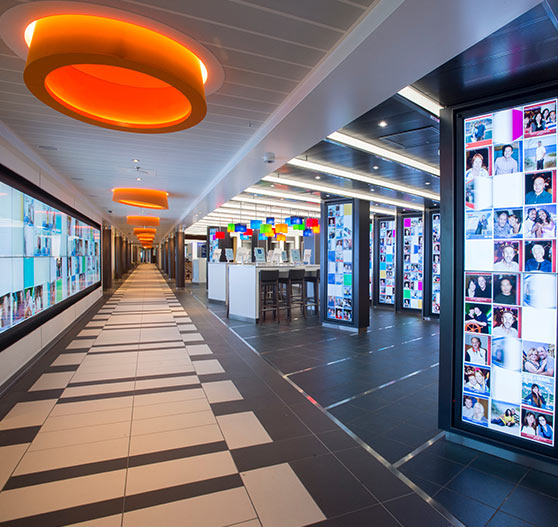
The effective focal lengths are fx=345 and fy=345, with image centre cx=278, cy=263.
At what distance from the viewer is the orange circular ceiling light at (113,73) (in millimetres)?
2045

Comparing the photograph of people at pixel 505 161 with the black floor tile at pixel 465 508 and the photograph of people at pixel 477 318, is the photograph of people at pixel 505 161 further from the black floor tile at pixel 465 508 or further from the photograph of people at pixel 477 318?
the black floor tile at pixel 465 508

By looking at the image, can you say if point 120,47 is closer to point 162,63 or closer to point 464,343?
point 162,63

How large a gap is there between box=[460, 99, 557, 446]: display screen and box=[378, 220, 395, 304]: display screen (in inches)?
311

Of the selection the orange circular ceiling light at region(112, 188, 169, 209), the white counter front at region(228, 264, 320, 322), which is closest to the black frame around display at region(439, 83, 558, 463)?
the white counter front at region(228, 264, 320, 322)

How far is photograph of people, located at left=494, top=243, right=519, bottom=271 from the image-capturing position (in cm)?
256

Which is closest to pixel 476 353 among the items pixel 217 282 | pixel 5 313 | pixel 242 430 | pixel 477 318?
pixel 477 318

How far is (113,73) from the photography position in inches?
119

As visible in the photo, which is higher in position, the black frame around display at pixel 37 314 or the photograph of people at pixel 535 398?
the black frame around display at pixel 37 314

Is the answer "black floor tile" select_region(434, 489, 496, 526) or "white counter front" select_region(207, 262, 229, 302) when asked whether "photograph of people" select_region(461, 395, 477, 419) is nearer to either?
"black floor tile" select_region(434, 489, 496, 526)

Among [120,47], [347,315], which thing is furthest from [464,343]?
[347,315]

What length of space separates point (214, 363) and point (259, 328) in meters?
2.63

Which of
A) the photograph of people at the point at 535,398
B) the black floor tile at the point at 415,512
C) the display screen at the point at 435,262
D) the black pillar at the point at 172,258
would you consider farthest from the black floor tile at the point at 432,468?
the black pillar at the point at 172,258

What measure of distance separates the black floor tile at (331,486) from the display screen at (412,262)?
8.03m

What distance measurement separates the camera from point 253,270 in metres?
8.25
